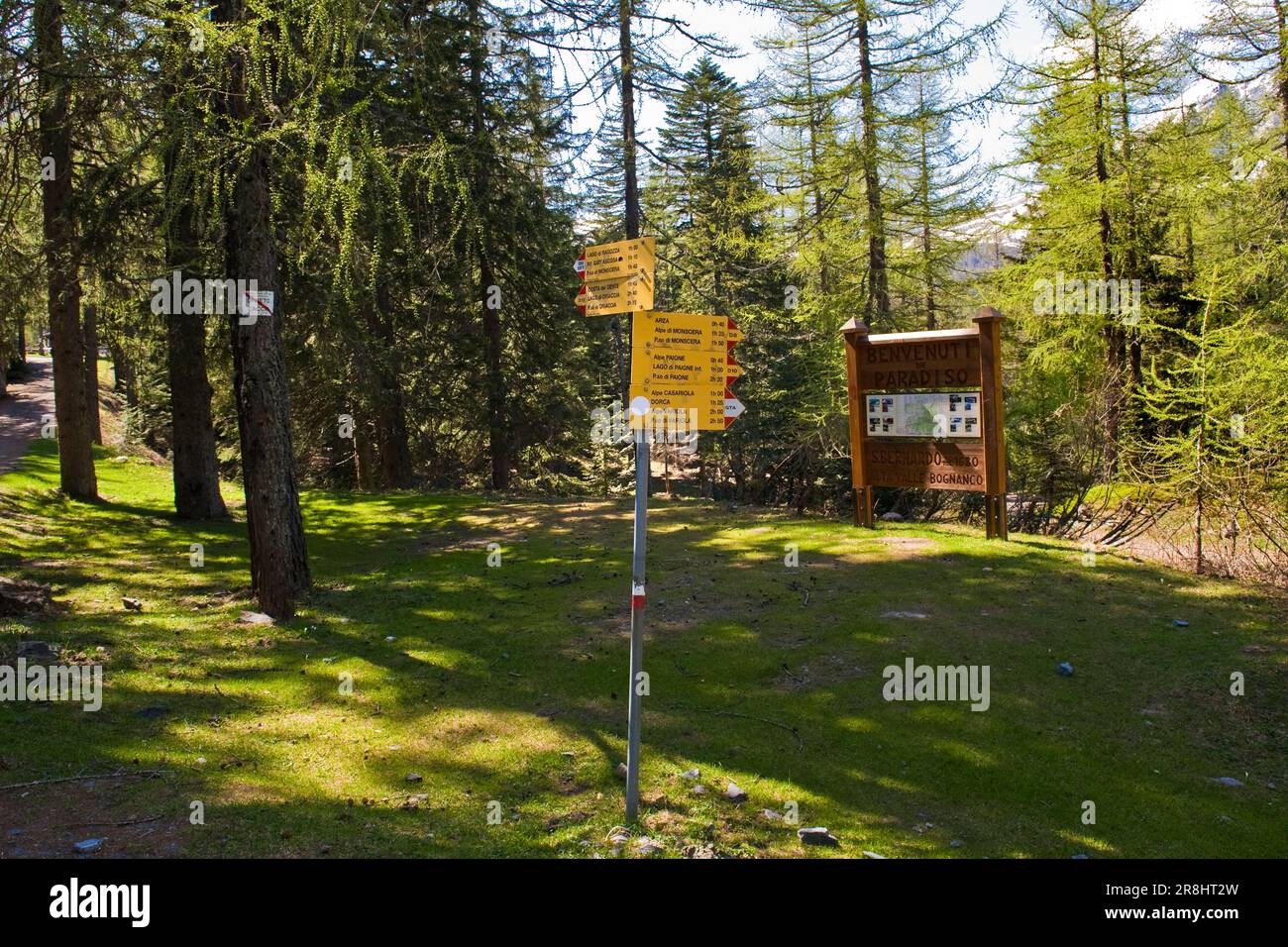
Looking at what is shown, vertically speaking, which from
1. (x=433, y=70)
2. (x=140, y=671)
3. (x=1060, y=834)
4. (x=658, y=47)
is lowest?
(x=1060, y=834)

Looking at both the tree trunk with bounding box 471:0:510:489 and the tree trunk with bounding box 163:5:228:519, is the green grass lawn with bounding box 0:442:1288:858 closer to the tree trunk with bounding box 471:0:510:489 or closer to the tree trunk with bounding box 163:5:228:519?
the tree trunk with bounding box 163:5:228:519

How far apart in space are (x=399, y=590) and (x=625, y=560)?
3146 mm

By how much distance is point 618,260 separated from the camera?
16.8ft

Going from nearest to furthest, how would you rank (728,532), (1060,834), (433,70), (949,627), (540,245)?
1. (1060,834)
2. (949,627)
3. (433,70)
4. (728,532)
5. (540,245)

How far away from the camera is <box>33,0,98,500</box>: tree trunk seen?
29.0 ft

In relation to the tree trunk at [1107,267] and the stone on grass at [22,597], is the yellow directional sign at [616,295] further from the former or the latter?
the tree trunk at [1107,267]

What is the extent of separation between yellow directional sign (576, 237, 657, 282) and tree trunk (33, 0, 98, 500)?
6.64m

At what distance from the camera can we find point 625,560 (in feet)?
39.8

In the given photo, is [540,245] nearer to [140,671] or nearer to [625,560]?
[625,560]

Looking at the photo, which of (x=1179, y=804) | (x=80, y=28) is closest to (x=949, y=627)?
(x=1179, y=804)

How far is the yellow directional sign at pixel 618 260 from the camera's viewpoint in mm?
4934

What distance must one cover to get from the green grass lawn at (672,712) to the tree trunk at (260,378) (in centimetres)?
77

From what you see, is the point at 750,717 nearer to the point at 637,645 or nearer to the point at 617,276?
the point at 637,645

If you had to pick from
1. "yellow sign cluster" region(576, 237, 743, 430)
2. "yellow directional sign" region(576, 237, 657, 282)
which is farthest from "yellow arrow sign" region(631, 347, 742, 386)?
"yellow directional sign" region(576, 237, 657, 282)
